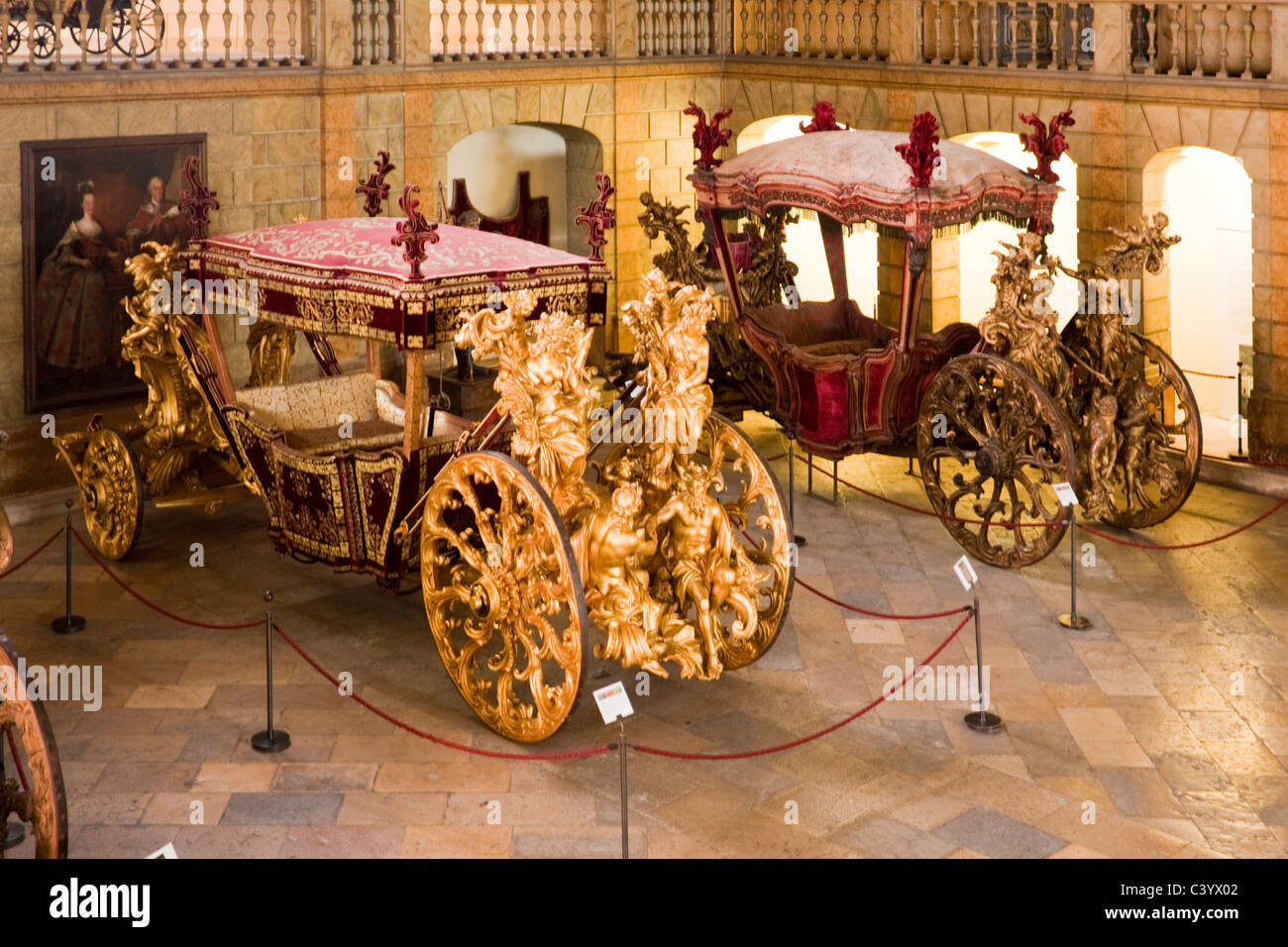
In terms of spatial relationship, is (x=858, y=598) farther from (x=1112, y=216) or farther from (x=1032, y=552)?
(x=1112, y=216)

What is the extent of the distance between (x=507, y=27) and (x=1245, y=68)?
778cm

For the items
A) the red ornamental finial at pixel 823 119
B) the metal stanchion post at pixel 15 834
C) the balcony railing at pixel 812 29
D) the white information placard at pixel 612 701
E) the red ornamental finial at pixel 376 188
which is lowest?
the metal stanchion post at pixel 15 834

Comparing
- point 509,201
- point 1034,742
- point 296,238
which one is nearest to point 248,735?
point 296,238

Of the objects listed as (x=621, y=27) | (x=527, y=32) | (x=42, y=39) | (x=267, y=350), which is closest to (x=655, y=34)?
(x=621, y=27)

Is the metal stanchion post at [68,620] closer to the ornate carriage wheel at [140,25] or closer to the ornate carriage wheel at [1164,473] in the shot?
the ornate carriage wheel at [140,25]

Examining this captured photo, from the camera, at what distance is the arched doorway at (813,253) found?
724 inches

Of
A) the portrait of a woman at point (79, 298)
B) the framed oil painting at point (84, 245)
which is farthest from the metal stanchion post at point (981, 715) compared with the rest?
the portrait of a woman at point (79, 298)

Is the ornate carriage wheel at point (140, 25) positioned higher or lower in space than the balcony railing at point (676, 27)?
lower

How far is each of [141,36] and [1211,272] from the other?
9.27 metres

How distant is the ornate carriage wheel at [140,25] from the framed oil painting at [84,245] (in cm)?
75

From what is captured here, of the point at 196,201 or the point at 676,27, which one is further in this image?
the point at 676,27

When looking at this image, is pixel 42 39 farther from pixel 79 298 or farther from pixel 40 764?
pixel 40 764

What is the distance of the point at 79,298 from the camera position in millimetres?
13586

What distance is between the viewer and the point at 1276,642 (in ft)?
33.8
